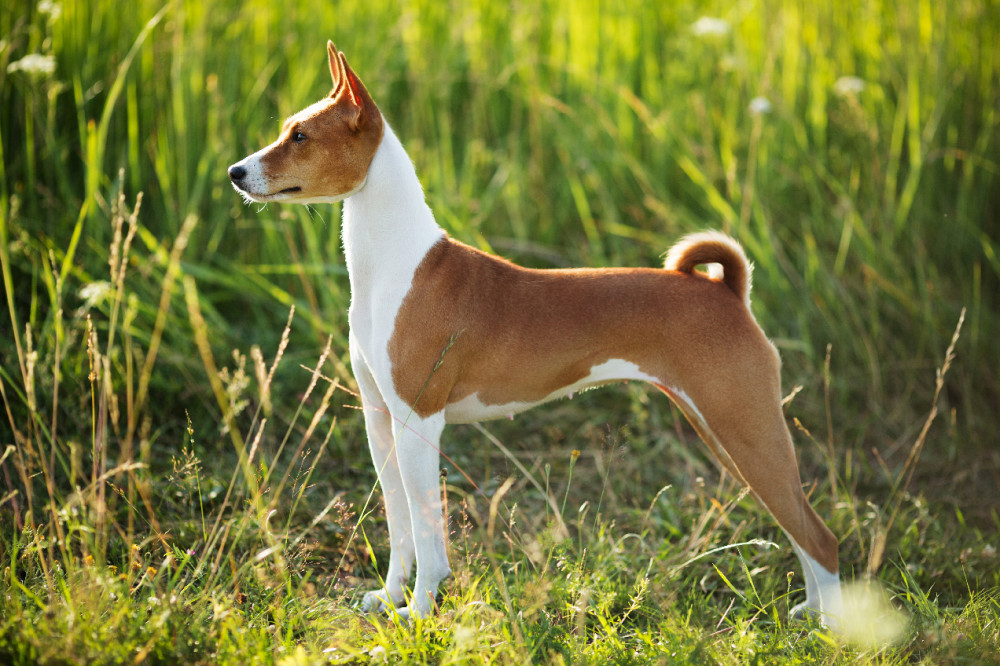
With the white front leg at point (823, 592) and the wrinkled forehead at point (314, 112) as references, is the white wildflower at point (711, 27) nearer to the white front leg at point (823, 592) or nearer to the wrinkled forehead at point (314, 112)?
the wrinkled forehead at point (314, 112)

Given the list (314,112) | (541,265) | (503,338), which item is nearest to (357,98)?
(314,112)

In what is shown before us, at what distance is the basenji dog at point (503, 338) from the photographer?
295 centimetres

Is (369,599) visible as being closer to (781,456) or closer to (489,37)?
(781,456)

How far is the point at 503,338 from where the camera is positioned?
303 cm

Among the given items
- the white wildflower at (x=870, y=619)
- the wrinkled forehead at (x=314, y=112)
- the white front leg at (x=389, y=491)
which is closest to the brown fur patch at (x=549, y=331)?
the white front leg at (x=389, y=491)

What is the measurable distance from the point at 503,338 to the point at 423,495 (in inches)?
23.9

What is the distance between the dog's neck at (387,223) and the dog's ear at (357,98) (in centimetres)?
12

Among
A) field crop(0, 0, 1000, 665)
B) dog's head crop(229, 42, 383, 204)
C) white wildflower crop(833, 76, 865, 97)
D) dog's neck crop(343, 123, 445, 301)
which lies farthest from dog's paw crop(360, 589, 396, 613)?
white wildflower crop(833, 76, 865, 97)

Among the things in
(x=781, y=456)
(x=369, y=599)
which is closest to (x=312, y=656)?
(x=369, y=599)

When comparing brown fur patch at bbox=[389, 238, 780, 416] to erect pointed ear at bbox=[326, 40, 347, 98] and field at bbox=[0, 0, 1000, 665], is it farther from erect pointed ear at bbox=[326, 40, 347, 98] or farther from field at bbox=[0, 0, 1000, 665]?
erect pointed ear at bbox=[326, 40, 347, 98]

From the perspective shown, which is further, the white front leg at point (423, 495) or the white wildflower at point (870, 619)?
the white front leg at point (423, 495)

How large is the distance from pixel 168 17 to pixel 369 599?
3.97 metres

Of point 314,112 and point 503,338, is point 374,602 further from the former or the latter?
point 314,112

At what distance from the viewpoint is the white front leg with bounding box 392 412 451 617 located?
2.96 m
